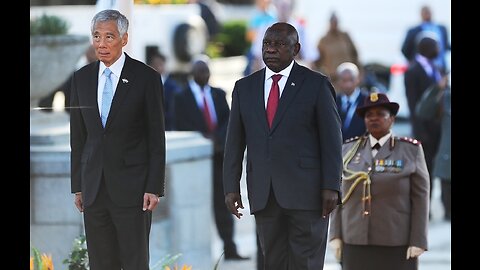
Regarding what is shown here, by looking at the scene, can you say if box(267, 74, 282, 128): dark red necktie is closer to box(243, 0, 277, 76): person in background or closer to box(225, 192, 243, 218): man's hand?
box(225, 192, 243, 218): man's hand

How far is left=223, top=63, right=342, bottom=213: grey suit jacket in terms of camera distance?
695 cm

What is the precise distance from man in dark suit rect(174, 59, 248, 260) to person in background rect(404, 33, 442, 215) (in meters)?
2.76

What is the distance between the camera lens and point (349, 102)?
11273 mm

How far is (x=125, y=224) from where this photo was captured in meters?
6.97

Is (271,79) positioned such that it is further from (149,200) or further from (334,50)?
(334,50)

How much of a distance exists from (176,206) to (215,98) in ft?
8.52

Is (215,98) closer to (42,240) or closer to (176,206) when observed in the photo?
(176,206)

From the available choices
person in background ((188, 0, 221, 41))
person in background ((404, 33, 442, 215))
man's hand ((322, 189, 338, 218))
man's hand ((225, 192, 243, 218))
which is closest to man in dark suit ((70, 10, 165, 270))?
man's hand ((225, 192, 243, 218))

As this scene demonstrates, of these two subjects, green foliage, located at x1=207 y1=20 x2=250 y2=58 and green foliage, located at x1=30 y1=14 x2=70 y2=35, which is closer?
green foliage, located at x1=30 y1=14 x2=70 y2=35

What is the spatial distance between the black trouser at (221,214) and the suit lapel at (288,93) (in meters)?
4.86

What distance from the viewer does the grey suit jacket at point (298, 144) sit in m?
6.95

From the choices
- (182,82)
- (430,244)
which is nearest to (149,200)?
(430,244)

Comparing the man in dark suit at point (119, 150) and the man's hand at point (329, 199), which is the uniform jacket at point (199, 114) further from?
the man's hand at point (329, 199)
